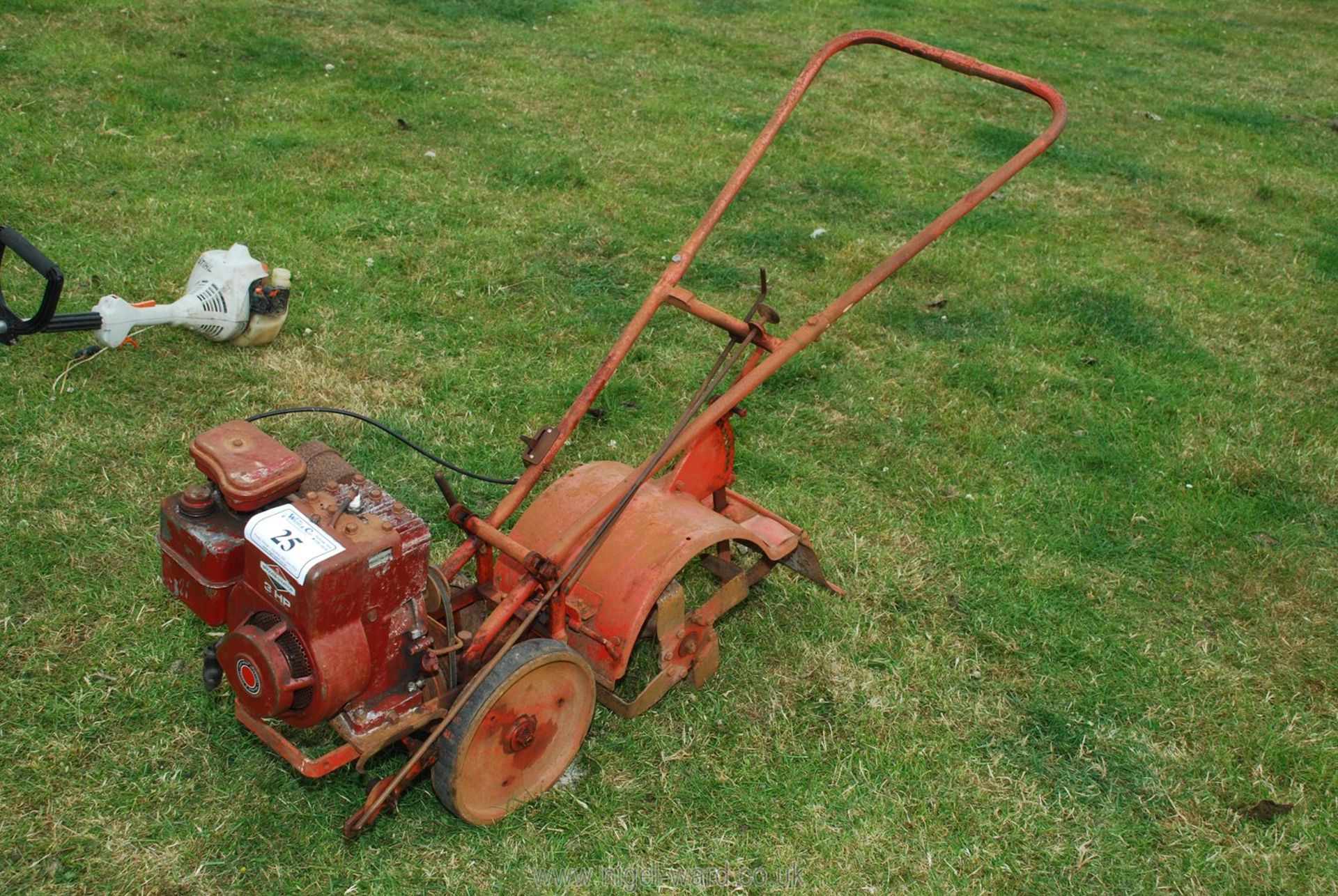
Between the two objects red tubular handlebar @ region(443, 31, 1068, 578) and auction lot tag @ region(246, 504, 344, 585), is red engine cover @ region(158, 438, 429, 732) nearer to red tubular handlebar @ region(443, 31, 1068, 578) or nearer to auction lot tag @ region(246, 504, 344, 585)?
auction lot tag @ region(246, 504, 344, 585)

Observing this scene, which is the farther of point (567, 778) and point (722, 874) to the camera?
point (567, 778)

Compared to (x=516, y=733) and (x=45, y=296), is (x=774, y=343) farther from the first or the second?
(x=45, y=296)

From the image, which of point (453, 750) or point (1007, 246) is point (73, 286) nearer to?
point (453, 750)

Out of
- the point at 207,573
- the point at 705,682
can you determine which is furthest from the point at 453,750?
the point at 705,682

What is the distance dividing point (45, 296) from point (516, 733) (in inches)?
70.6

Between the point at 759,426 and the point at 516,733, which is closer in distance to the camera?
the point at 516,733

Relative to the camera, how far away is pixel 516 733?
274 cm

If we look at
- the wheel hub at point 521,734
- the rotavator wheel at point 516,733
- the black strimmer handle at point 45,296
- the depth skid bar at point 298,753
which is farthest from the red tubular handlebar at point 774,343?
the black strimmer handle at point 45,296

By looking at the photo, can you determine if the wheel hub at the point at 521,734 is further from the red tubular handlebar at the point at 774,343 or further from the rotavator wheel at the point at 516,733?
the red tubular handlebar at the point at 774,343

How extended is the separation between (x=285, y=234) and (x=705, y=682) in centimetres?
352

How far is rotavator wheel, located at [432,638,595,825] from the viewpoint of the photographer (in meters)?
2.64

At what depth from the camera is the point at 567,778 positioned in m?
3.02

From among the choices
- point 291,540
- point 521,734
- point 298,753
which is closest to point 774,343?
point 521,734

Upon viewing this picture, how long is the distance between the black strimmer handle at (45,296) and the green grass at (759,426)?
0.80 metres
